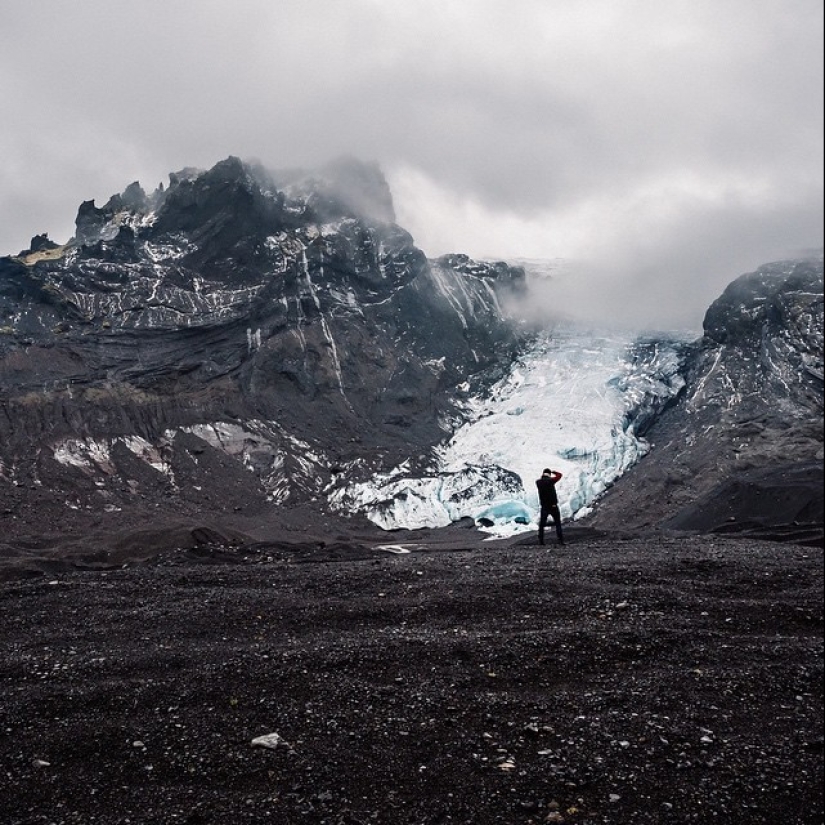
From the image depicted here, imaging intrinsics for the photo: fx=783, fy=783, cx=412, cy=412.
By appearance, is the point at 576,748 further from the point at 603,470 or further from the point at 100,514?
the point at 603,470

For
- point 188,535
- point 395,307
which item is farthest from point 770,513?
point 395,307

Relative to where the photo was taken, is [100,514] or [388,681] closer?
[388,681]

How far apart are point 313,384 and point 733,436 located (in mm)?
20992

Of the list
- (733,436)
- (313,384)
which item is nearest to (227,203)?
(313,384)

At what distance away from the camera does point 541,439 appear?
3975 centimetres

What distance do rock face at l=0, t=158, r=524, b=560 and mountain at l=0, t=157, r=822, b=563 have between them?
0.13m

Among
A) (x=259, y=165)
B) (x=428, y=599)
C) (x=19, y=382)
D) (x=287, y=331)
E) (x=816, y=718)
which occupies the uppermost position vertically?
(x=259, y=165)

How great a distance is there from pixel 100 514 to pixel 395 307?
91.9 ft

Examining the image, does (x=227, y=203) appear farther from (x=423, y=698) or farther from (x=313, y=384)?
(x=423, y=698)

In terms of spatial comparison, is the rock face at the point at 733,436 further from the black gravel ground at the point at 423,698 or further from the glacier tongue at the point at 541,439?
the black gravel ground at the point at 423,698

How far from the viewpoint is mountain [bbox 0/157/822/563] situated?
2883 centimetres

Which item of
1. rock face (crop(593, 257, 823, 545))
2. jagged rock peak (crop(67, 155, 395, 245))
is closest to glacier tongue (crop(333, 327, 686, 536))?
rock face (crop(593, 257, 823, 545))

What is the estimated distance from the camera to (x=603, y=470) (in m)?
37.0

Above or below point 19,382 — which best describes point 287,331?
above
